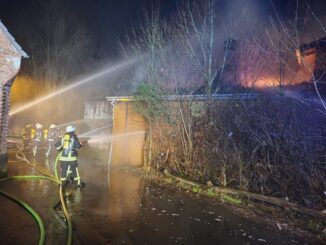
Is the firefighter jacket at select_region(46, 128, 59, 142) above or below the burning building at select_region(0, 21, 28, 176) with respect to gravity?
below

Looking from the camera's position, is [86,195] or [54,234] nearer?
[54,234]

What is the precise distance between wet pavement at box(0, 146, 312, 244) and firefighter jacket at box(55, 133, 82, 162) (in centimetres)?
105

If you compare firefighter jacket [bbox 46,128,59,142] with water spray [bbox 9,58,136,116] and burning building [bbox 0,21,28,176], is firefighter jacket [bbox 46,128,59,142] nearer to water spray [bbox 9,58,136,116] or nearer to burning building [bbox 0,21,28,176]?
burning building [bbox 0,21,28,176]

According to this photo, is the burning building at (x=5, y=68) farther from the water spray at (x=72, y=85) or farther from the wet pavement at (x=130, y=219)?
the water spray at (x=72, y=85)

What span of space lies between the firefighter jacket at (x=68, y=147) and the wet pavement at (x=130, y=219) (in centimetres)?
105

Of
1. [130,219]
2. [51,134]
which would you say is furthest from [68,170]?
[51,134]

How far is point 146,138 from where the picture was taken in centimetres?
1375

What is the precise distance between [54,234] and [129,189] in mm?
4297

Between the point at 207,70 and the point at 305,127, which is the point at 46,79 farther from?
the point at 305,127

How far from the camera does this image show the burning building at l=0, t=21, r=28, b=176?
9.32 m

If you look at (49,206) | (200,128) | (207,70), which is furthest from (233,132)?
(49,206)

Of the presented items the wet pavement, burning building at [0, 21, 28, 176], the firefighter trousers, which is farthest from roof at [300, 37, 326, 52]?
burning building at [0, 21, 28, 176]

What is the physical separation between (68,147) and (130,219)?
11.0ft

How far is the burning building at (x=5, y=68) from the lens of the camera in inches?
367
